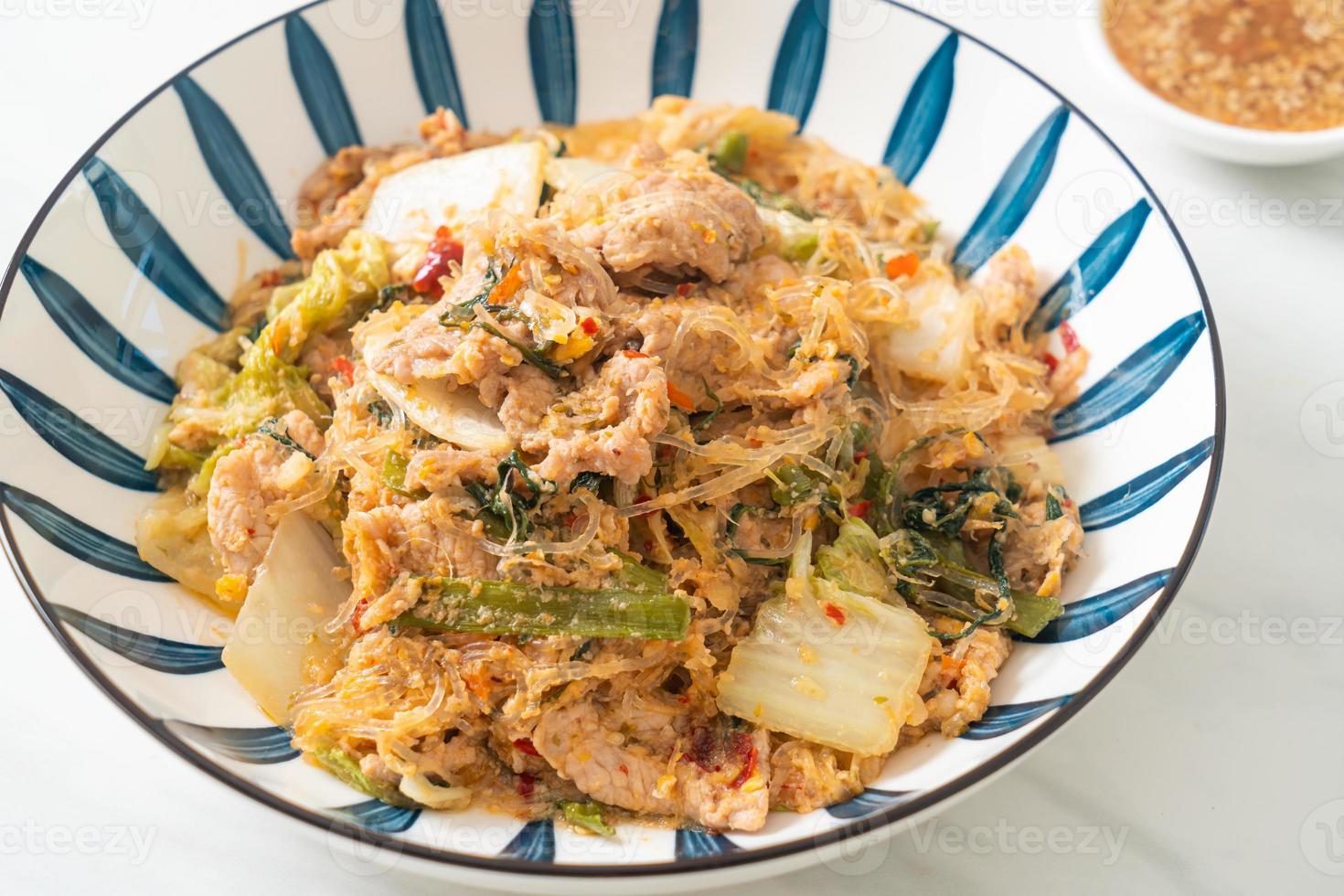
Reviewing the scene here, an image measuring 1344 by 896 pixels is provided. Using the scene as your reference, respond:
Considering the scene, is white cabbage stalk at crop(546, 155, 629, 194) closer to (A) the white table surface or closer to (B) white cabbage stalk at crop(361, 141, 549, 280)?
(B) white cabbage stalk at crop(361, 141, 549, 280)

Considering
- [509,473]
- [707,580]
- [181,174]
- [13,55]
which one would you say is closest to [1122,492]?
[707,580]

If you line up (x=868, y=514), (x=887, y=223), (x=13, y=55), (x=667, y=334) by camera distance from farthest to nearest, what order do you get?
1. (x=13, y=55)
2. (x=887, y=223)
3. (x=868, y=514)
4. (x=667, y=334)

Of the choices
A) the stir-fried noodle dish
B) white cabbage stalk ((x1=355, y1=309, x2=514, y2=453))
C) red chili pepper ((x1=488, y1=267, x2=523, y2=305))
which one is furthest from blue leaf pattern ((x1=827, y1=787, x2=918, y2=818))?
red chili pepper ((x1=488, y1=267, x2=523, y2=305))

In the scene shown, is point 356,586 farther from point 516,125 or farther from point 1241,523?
point 1241,523

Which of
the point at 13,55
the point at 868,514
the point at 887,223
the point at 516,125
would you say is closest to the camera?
the point at 868,514

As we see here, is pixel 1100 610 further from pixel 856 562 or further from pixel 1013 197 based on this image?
pixel 1013 197

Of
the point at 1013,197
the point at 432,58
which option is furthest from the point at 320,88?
the point at 1013,197
